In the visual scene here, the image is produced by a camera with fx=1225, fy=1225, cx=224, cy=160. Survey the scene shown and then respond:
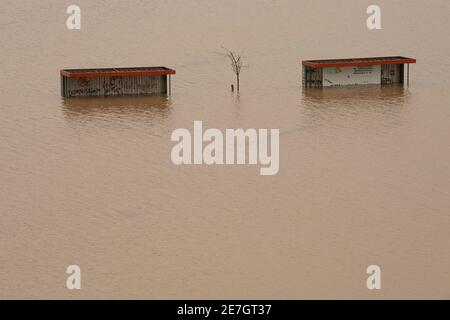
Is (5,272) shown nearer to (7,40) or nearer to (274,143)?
(274,143)

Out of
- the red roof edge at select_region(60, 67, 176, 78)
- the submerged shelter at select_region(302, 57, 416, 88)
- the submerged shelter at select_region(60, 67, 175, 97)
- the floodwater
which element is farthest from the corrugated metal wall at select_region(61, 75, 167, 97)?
the submerged shelter at select_region(302, 57, 416, 88)

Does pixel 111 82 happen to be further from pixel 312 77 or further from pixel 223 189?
pixel 223 189

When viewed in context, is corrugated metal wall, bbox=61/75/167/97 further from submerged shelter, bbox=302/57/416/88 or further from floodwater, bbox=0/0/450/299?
submerged shelter, bbox=302/57/416/88

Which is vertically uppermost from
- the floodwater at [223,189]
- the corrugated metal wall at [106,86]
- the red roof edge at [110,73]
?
the red roof edge at [110,73]

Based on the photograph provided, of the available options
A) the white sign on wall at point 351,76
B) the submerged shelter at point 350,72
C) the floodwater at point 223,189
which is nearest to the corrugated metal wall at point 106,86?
the floodwater at point 223,189

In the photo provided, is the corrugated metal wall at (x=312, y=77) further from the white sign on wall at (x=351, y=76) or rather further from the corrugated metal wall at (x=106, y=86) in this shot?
the corrugated metal wall at (x=106, y=86)

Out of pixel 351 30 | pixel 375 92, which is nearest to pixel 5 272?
pixel 375 92
